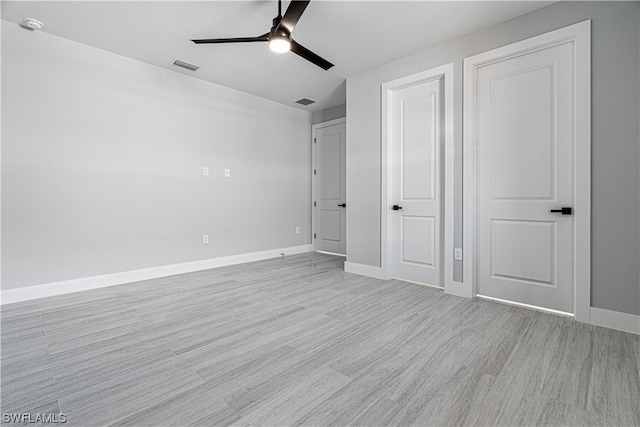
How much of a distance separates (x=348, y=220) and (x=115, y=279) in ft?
9.74

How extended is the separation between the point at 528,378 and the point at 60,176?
4.33 meters

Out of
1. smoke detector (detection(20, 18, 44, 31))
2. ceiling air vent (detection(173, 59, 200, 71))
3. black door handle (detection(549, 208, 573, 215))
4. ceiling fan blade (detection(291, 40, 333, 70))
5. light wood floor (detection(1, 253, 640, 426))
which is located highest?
ceiling air vent (detection(173, 59, 200, 71))

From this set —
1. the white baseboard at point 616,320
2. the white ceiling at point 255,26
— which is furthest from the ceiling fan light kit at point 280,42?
the white baseboard at point 616,320

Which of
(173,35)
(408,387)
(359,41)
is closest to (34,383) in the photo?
(408,387)

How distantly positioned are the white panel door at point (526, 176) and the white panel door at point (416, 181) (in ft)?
1.46

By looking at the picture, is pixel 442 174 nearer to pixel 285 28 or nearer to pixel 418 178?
pixel 418 178

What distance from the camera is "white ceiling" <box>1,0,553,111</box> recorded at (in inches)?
97.6

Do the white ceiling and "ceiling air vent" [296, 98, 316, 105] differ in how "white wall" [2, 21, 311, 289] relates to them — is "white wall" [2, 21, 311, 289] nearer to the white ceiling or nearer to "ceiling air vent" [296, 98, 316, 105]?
the white ceiling

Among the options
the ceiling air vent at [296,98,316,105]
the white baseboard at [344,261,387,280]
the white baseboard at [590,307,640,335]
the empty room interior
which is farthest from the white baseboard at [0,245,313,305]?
the white baseboard at [590,307,640,335]

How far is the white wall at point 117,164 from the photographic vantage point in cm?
280

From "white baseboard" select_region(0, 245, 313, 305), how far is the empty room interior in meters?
0.02

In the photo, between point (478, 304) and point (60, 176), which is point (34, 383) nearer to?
point (60, 176)

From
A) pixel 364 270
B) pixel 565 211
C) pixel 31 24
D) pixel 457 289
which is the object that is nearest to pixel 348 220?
pixel 364 270

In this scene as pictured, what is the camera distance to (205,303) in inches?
107
